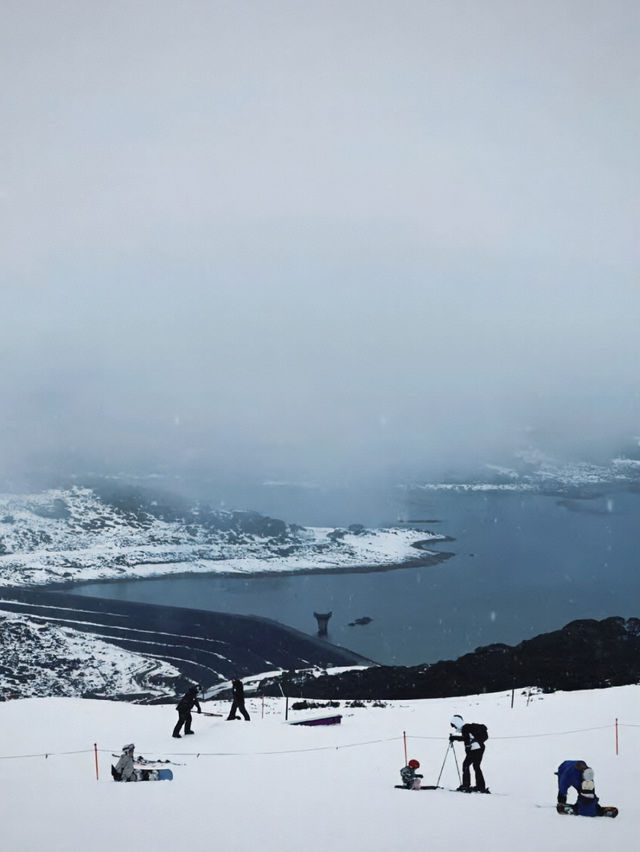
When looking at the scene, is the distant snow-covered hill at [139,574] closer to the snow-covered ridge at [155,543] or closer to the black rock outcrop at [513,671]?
the snow-covered ridge at [155,543]

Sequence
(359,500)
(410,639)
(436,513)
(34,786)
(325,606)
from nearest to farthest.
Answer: (34,786) < (410,639) < (325,606) < (436,513) < (359,500)

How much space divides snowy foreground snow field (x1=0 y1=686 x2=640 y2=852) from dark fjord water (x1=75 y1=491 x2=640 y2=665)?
47447 millimetres

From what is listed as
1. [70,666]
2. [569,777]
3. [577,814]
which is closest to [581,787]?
[569,777]

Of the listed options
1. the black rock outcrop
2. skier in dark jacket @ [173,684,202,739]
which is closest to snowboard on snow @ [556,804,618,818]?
skier in dark jacket @ [173,684,202,739]

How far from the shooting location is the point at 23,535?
115 m

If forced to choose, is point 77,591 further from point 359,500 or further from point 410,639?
point 359,500

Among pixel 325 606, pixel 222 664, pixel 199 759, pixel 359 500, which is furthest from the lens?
pixel 359 500

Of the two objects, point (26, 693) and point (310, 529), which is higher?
point (310, 529)

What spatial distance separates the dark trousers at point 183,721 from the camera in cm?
1308

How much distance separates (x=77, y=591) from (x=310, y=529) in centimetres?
5645

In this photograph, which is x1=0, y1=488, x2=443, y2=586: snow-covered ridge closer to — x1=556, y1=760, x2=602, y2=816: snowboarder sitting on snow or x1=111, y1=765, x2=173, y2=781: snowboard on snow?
x1=111, y1=765, x2=173, y2=781: snowboard on snow

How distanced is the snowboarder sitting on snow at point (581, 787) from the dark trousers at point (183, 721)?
758cm

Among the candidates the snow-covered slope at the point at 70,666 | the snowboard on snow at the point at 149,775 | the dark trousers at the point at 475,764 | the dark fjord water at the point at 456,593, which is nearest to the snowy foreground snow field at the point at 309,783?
the snowboard on snow at the point at 149,775

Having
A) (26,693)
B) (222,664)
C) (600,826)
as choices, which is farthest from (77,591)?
(600,826)
